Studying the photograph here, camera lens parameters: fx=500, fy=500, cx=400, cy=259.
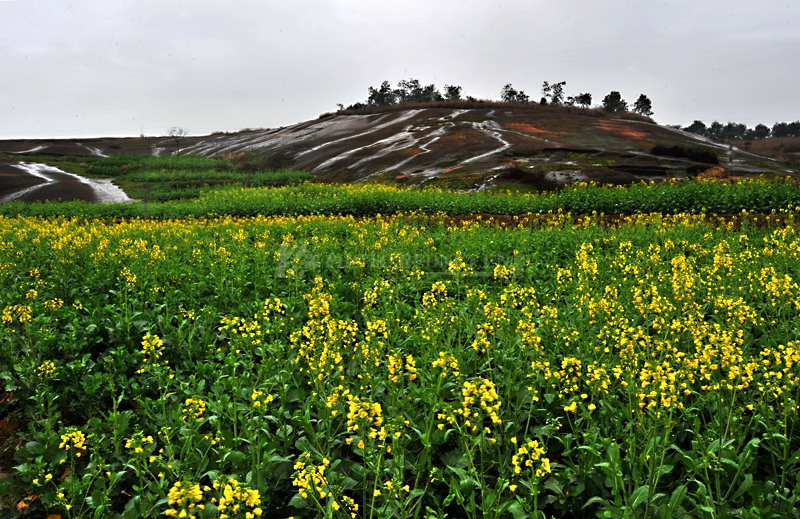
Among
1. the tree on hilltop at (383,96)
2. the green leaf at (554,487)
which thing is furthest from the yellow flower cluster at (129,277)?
the tree on hilltop at (383,96)

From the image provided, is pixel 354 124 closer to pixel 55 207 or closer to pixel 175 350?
pixel 55 207

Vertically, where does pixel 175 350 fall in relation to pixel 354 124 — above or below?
below

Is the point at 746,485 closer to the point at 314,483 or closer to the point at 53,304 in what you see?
the point at 314,483

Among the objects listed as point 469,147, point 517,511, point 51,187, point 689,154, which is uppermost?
point 469,147

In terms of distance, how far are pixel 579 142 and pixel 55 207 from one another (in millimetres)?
30567

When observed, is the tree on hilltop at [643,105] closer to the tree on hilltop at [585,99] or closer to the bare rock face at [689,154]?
the tree on hilltop at [585,99]

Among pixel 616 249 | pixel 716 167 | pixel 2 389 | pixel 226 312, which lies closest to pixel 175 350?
pixel 226 312

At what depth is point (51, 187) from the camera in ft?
110

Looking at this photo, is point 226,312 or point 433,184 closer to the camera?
point 226,312

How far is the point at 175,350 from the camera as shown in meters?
5.16

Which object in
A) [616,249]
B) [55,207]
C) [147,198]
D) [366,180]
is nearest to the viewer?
[616,249]

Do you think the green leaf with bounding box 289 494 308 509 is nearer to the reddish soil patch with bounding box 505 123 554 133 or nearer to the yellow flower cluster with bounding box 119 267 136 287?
the yellow flower cluster with bounding box 119 267 136 287

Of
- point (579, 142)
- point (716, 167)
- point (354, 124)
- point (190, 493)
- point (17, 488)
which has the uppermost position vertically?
point (354, 124)

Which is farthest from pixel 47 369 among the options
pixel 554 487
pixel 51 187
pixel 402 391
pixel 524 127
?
pixel 524 127
